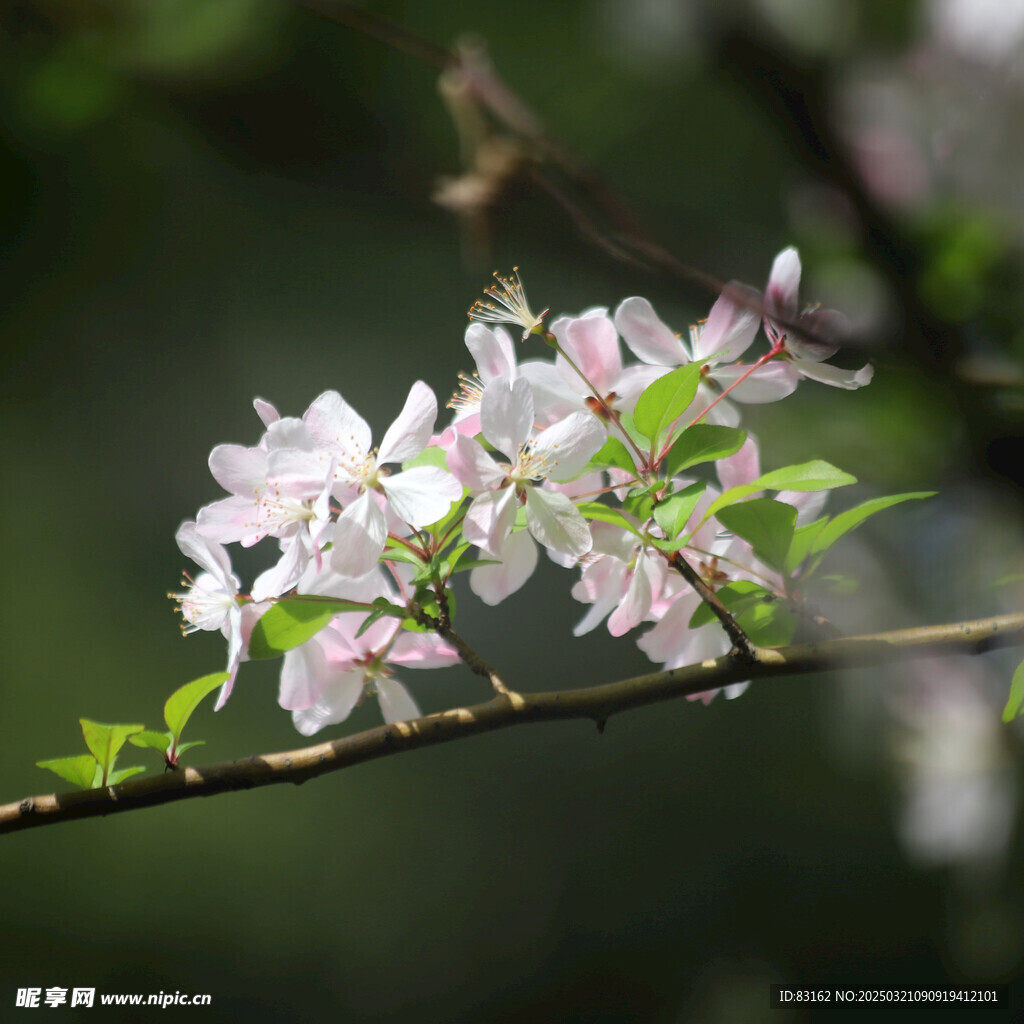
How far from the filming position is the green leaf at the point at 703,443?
32cm

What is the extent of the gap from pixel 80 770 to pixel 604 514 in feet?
0.65

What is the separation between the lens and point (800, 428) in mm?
533

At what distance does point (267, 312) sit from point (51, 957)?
185cm

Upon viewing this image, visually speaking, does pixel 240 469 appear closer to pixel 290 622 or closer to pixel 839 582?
pixel 290 622

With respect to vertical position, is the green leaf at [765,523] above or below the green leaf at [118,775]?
above

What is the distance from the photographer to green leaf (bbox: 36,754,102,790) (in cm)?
31

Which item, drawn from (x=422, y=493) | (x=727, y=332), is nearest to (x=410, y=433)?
(x=422, y=493)

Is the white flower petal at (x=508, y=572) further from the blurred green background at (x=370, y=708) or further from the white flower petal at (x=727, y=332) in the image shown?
the blurred green background at (x=370, y=708)

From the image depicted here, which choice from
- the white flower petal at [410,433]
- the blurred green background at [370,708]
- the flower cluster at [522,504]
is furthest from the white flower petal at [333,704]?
the blurred green background at [370,708]

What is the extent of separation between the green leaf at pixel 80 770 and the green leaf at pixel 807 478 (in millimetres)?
249

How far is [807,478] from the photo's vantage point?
12.7 inches

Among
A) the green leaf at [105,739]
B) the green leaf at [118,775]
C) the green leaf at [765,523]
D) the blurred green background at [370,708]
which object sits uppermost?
the blurred green background at [370,708]

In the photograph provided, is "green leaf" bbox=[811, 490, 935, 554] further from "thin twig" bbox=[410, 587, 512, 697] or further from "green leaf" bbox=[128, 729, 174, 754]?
"green leaf" bbox=[128, 729, 174, 754]

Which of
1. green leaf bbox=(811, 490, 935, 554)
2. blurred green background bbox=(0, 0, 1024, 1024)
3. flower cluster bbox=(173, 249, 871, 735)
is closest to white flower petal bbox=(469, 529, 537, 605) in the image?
flower cluster bbox=(173, 249, 871, 735)
